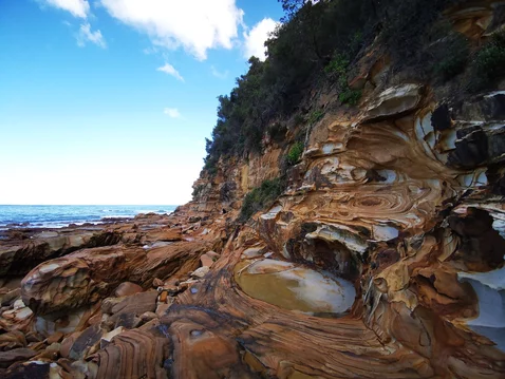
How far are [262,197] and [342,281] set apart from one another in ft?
19.9

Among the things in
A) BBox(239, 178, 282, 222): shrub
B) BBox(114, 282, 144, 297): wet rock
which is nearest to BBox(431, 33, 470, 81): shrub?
BBox(239, 178, 282, 222): shrub

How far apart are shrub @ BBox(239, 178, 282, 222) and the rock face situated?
1.61 m

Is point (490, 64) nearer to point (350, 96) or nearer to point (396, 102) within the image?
point (396, 102)

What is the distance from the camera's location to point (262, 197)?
10.6m

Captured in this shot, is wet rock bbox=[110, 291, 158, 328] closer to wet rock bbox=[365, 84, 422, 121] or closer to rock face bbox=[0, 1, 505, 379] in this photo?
rock face bbox=[0, 1, 505, 379]

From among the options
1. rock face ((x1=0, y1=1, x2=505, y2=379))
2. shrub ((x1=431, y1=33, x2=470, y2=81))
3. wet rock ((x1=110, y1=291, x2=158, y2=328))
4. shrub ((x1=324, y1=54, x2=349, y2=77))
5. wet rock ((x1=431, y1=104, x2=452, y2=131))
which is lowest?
A: wet rock ((x1=110, y1=291, x2=158, y2=328))

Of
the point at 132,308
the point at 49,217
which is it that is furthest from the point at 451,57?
the point at 49,217

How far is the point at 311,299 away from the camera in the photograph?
432 centimetres

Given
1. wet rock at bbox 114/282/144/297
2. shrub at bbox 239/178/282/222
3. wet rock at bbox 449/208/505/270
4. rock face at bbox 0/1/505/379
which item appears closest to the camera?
wet rock at bbox 449/208/505/270

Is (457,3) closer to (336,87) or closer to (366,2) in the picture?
(336,87)

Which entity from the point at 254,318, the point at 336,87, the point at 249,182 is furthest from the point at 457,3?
the point at 249,182

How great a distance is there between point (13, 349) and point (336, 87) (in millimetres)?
10921

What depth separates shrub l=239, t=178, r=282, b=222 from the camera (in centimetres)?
978

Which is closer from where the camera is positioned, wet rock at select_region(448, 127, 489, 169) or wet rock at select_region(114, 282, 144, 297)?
wet rock at select_region(448, 127, 489, 169)
